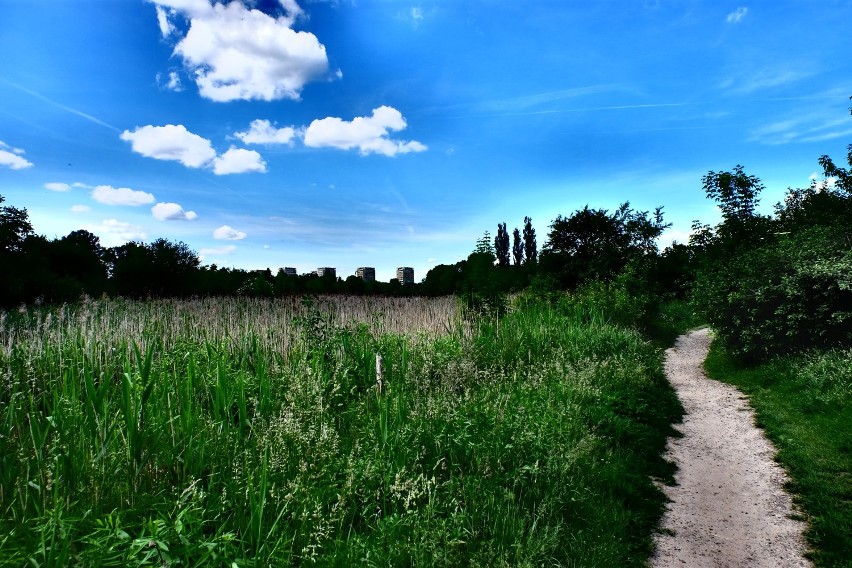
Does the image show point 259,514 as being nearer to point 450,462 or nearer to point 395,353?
point 450,462

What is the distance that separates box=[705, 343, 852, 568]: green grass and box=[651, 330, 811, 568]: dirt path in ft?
0.55

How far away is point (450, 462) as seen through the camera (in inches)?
185

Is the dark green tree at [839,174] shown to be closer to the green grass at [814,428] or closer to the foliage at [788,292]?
the foliage at [788,292]

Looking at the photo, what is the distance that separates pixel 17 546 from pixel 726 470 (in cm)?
708

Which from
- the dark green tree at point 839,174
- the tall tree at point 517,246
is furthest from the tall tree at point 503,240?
the dark green tree at point 839,174

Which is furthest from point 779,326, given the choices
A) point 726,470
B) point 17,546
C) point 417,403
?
point 17,546

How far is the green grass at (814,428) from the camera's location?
463 centimetres

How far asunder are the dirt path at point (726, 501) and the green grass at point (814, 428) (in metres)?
0.17

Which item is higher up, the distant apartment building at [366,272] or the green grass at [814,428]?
the distant apartment building at [366,272]

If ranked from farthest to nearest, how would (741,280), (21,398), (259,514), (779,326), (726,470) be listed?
1. (741,280)
2. (779,326)
3. (726,470)
4. (21,398)
5. (259,514)

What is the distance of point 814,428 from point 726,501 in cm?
281

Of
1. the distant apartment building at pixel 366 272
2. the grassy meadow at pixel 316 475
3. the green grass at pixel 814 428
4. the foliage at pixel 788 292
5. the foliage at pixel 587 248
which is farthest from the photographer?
the distant apartment building at pixel 366 272

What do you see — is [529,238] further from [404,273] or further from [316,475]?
[316,475]

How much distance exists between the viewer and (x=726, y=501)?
529cm
